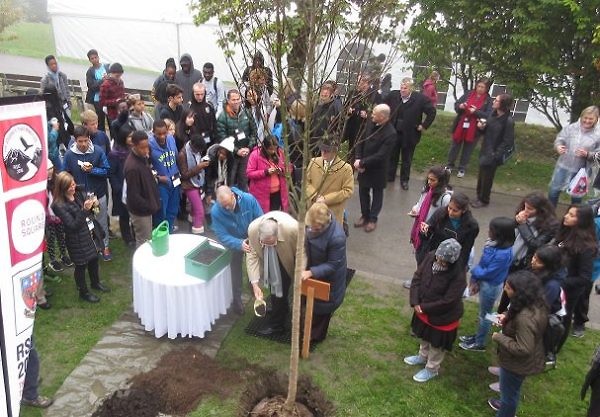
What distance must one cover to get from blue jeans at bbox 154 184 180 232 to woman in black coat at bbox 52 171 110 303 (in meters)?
1.06

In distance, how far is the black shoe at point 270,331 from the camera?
5668 millimetres

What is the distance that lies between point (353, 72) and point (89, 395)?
12.3 feet

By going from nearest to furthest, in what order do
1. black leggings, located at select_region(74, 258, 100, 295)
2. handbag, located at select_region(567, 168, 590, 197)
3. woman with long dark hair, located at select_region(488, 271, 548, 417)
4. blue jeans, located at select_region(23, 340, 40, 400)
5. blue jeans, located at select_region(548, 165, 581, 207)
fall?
woman with long dark hair, located at select_region(488, 271, 548, 417) < blue jeans, located at select_region(23, 340, 40, 400) < black leggings, located at select_region(74, 258, 100, 295) < handbag, located at select_region(567, 168, 590, 197) < blue jeans, located at select_region(548, 165, 581, 207)

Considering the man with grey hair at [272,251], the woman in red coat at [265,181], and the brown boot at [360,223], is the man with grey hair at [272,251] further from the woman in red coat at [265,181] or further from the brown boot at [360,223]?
the brown boot at [360,223]

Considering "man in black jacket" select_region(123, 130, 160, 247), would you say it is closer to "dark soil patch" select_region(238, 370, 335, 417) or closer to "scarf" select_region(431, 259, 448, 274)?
"dark soil patch" select_region(238, 370, 335, 417)

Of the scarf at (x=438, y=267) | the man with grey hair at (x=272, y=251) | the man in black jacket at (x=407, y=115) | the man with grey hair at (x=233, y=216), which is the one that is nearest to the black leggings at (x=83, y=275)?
the man with grey hair at (x=233, y=216)

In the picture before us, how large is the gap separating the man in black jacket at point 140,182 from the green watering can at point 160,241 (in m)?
0.77

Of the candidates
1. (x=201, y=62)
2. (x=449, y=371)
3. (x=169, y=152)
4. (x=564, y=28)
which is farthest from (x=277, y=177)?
(x=201, y=62)

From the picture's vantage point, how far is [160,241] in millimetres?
5566

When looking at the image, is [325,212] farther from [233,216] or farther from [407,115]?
[407,115]

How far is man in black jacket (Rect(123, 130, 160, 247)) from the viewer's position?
6070mm

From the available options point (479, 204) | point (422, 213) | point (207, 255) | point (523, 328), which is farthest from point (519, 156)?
point (207, 255)

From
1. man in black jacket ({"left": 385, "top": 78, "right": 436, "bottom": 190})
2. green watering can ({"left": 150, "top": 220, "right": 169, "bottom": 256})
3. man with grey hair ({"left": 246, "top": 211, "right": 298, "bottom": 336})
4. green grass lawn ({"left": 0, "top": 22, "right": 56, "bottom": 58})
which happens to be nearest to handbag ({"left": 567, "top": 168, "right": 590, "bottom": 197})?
man in black jacket ({"left": 385, "top": 78, "right": 436, "bottom": 190})

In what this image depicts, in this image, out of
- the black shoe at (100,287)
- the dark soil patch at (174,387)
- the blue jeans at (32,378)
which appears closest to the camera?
the blue jeans at (32,378)
